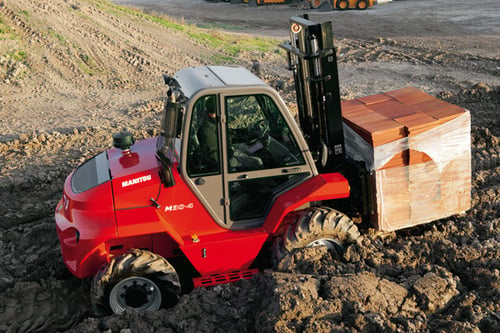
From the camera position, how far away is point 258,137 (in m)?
5.79

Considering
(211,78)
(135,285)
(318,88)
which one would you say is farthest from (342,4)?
(135,285)

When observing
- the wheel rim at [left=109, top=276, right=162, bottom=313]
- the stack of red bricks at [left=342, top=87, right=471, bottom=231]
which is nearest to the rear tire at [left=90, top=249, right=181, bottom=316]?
the wheel rim at [left=109, top=276, right=162, bottom=313]

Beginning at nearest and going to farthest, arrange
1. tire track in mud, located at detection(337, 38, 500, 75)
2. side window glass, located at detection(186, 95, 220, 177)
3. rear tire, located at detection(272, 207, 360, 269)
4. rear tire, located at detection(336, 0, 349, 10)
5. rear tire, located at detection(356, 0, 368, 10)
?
side window glass, located at detection(186, 95, 220, 177), rear tire, located at detection(272, 207, 360, 269), tire track in mud, located at detection(337, 38, 500, 75), rear tire, located at detection(336, 0, 349, 10), rear tire, located at detection(356, 0, 368, 10)

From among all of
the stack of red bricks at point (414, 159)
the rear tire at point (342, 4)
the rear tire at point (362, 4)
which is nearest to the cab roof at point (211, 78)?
the stack of red bricks at point (414, 159)

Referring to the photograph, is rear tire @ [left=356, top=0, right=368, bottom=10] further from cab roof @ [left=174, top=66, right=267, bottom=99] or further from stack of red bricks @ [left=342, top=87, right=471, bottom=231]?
cab roof @ [left=174, top=66, right=267, bottom=99]

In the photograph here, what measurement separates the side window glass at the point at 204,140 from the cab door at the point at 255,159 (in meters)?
0.11

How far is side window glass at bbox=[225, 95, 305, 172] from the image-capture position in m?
5.53

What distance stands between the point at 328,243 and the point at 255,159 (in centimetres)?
132

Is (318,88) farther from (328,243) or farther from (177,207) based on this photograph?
(177,207)

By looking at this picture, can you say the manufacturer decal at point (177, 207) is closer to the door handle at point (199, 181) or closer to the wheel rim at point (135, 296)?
the door handle at point (199, 181)

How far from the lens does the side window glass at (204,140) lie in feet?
17.7

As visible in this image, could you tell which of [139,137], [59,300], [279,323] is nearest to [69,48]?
[139,137]

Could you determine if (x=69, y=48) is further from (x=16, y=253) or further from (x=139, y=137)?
(x=16, y=253)

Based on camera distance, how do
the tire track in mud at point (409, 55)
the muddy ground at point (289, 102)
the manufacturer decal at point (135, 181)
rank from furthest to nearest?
the tire track in mud at point (409, 55) → the manufacturer decal at point (135, 181) → the muddy ground at point (289, 102)
